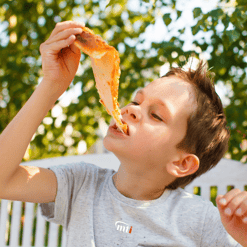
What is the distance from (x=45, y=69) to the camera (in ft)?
3.26

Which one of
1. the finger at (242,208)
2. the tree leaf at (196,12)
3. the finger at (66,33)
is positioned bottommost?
the finger at (242,208)

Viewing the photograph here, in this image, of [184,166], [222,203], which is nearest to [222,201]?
[222,203]

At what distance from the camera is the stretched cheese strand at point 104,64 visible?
87 centimetres

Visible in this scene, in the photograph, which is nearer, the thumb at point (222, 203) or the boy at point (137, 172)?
the thumb at point (222, 203)

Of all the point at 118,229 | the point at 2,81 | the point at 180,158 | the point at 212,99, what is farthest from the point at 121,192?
the point at 2,81

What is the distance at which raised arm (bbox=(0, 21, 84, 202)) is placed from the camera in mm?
899

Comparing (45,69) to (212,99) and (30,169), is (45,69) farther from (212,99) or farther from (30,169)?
(212,99)

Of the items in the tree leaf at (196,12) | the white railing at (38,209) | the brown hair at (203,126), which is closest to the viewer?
the brown hair at (203,126)

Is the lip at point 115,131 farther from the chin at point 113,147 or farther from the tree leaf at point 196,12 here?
the tree leaf at point 196,12

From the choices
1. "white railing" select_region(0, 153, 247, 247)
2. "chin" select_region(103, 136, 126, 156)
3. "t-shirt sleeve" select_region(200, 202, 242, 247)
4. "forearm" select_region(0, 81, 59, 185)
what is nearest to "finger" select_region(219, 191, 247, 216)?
"t-shirt sleeve" select_region(200, 202, 242, 247)

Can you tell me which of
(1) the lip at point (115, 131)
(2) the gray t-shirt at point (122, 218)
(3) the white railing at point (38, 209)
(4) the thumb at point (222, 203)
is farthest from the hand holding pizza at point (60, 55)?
(3) the white railing at point (38, 209)

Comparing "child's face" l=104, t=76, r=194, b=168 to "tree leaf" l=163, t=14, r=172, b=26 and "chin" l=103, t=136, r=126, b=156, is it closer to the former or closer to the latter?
"chin" l=103, t=136, r=126, b=156

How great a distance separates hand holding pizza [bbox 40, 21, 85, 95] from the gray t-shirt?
1.09ft

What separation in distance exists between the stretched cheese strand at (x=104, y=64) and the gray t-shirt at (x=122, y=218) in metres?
0.30
